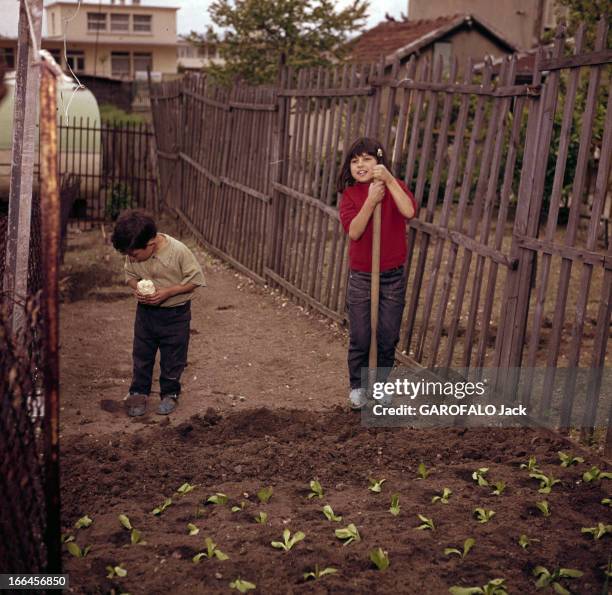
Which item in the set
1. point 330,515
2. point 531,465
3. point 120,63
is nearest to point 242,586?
point 330,515

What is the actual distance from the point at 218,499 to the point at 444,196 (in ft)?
9.49

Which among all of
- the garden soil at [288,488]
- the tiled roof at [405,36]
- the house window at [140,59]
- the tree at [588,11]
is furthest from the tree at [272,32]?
the house window at [140,59]

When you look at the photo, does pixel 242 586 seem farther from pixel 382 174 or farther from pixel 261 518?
pixel 382 174

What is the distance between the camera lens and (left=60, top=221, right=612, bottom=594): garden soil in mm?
3191

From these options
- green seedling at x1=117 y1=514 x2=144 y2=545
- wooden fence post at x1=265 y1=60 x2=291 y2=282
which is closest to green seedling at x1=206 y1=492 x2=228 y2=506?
green seedling at x1=117 y1=514 x2=144 y2=545

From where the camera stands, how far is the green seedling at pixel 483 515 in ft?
11.9

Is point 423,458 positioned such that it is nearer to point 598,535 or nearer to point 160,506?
point 598,535

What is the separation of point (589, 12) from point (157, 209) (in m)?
7.65

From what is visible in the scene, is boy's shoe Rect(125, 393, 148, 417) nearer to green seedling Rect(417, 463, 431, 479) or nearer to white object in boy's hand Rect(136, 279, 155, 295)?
white object in boy's hand Rect(136, 279, 155, 295)

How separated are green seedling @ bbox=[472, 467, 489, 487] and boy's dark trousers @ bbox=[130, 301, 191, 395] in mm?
2102

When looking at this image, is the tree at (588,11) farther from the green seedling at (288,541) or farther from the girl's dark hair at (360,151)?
the green seedling at (288,541)

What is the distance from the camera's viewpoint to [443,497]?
3.88m

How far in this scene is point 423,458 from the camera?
4453mm

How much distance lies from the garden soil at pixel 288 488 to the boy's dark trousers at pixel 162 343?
0.74ft
